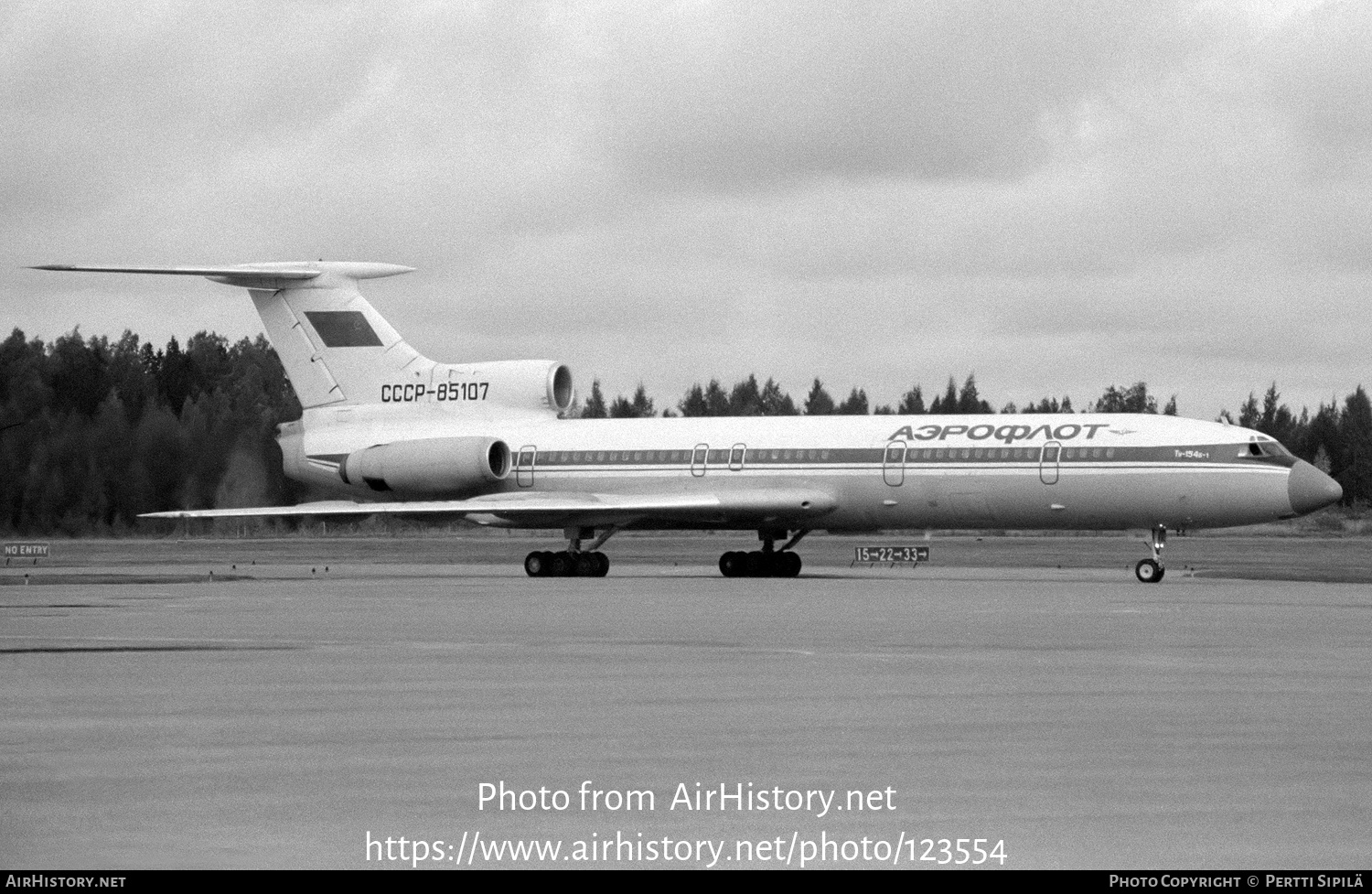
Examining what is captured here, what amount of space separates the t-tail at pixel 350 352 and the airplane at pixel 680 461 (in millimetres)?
44

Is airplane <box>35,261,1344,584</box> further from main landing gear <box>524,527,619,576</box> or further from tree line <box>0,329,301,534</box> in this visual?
tree line <box>0,329,301,534</box>

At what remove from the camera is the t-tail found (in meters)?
47.0

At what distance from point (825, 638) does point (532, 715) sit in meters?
7.85

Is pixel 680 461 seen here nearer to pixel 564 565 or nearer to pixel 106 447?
pixel 564 565

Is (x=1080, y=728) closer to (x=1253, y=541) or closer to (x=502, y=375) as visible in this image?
(x=502, y=375)

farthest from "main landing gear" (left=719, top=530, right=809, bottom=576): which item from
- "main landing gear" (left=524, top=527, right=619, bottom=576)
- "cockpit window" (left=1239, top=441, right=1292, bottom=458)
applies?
"cockpit window" (left=1239, top=441, right=1292, bottom=458)

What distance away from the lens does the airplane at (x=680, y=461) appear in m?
39.3

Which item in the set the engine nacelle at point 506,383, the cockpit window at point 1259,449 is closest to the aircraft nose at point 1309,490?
the cockpit window at point 1259,449

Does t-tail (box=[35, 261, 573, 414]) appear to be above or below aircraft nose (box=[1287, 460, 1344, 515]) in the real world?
above

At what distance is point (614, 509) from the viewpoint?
42.7 metres

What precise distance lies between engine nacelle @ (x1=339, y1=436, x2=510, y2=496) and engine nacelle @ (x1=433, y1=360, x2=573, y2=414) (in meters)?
1.53

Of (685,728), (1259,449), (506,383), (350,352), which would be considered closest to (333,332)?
(350,352)

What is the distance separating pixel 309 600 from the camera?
2920 cm

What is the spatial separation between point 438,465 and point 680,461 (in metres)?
5.62
